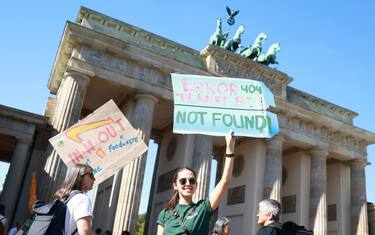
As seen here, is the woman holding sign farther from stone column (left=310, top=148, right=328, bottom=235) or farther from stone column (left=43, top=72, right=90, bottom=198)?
stone column (left=310, top=148, right=328, bottom=235)

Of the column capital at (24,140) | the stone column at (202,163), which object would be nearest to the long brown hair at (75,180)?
the column capital at (24,140)

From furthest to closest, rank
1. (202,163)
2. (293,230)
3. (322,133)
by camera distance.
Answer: (322,133) < (202,163) < (293,230)

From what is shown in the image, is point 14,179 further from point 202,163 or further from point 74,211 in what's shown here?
point 74,211

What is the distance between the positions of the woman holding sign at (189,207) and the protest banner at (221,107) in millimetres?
1036

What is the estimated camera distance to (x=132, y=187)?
771 inches

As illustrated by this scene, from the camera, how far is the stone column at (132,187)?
1905 centimetres

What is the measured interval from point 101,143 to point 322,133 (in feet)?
76.8

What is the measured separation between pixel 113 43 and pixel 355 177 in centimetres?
2050

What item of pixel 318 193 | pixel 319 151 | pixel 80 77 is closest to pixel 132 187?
pixel 80 77

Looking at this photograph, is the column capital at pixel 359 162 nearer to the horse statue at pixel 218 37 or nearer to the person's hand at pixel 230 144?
the horse statue at pixel 218 37

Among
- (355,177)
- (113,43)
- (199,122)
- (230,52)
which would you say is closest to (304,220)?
(355,177)

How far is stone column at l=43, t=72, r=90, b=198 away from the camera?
1773 centimetres

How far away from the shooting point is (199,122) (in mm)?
4883

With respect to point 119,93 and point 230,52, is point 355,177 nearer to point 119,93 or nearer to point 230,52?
point 230,52
